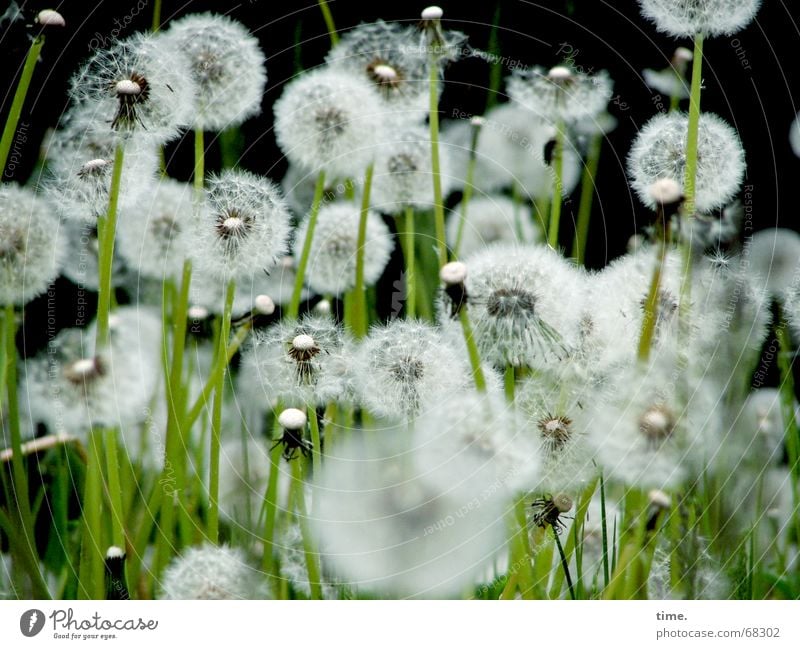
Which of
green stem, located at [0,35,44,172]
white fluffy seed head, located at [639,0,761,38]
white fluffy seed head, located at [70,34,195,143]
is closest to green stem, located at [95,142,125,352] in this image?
white fluffy seed head, located at [70,34,195,143]

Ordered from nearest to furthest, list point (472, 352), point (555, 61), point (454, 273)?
1. point (454, 273)
2. point (472, 352)
3. point (555, 61)

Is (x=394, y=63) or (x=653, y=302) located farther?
(x=394, y=63)

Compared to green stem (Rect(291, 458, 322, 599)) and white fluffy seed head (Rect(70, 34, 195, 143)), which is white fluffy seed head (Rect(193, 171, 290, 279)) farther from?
green stem (Rect(291, 458, 322, 599))

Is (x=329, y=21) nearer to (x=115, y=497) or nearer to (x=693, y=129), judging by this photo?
(x=693, y=129)

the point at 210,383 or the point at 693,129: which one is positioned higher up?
the point at 693,129

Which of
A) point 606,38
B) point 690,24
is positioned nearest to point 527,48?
point 606,38
